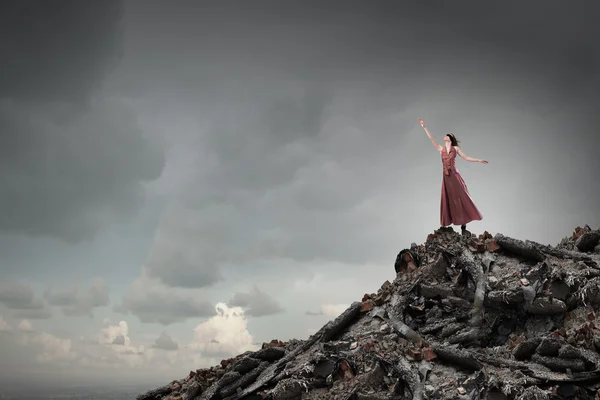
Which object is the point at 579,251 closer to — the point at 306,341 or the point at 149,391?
the point at 306,341

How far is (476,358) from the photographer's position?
14.2 metres

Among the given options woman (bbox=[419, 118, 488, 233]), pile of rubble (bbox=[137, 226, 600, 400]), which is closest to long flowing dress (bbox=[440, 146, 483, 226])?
woman (bbox=[419, 118, 488, 233])

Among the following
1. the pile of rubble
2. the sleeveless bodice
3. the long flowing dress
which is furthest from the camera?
the sleeveless bodice

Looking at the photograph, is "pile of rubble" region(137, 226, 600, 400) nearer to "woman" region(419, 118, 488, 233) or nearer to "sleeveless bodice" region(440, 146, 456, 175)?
"woman" region(419, 118, 488, 233)

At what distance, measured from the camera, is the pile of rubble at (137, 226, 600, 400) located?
13633mm

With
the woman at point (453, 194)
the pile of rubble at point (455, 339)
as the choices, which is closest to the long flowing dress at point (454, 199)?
the woman at point (453, 194)

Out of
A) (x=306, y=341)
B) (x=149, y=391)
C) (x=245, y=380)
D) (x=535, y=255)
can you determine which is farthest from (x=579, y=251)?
(x=149, y=391)

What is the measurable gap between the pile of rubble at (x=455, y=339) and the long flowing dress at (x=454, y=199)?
0.63 metres

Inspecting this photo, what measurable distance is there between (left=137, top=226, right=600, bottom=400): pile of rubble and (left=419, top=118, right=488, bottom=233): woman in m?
0.63

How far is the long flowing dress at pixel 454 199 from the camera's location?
733 inches

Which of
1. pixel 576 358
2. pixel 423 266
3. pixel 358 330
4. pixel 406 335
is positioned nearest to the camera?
pixel 576 358

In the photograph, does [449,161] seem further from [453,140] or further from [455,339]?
[455,339]

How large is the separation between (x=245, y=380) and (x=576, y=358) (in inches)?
374

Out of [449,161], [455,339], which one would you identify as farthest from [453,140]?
[455,339]
